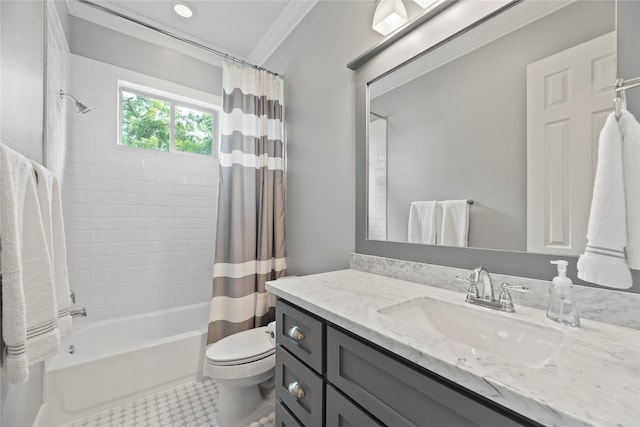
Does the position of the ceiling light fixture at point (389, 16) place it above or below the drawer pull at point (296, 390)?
above

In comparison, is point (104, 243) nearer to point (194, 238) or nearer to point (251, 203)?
point (194, 238)

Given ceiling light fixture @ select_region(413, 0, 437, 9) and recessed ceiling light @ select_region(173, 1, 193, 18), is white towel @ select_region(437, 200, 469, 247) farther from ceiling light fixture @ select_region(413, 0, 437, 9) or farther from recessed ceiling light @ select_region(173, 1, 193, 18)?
recessed ceiling light @ select_region(173, 1, 193, 18)

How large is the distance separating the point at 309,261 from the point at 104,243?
168 centimetres

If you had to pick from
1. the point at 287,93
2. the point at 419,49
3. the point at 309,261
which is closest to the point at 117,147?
the point at 287,93

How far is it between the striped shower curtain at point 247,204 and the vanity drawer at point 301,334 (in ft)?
3.06

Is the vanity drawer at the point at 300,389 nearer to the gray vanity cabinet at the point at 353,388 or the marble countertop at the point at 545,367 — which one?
the gray vanity cabinet at the point at 353,388

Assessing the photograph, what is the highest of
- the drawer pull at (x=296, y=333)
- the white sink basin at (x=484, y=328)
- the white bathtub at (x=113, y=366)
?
the white sink basin at (x=484, y=328)

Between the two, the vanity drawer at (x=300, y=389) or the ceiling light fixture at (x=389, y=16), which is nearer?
the vanity drawer at (x=300, y=389)

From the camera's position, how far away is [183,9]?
2.01 metres

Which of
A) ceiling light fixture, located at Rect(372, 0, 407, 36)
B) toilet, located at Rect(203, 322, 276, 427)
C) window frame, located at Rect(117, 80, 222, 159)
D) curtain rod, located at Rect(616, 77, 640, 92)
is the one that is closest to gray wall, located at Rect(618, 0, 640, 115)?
curtain rod, located at Rect(616, 77, 640, 92)

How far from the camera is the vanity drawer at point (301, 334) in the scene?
84 cm

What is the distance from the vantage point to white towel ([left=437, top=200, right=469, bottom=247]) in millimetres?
1043

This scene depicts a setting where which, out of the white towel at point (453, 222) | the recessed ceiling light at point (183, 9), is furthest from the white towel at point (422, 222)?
the recessed ceiling light at point (183, 9)

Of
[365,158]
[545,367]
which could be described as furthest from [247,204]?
[545,367]
